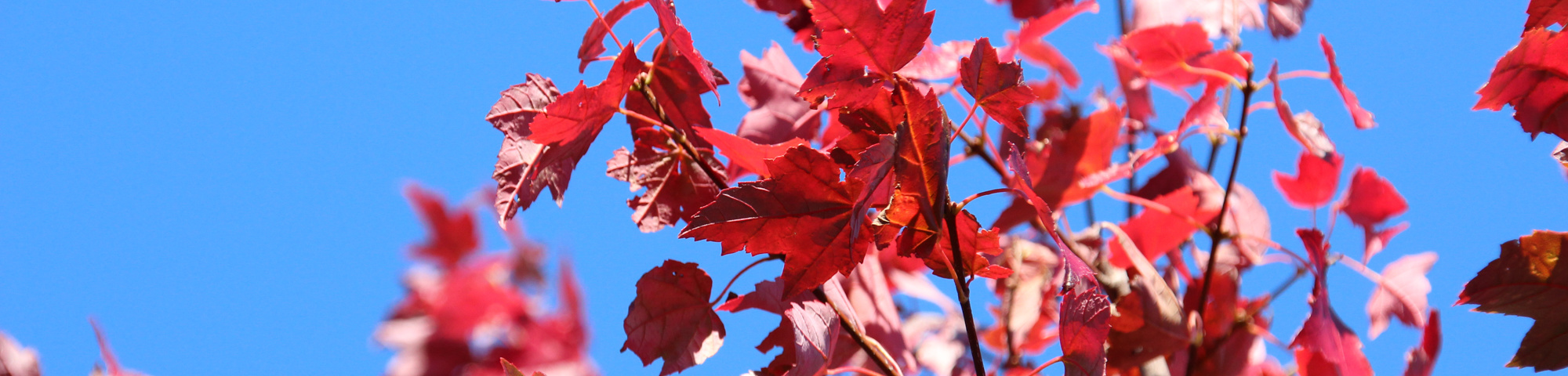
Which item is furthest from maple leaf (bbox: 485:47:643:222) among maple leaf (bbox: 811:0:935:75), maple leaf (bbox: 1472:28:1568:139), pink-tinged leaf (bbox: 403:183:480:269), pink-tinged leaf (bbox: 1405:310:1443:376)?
pink-tinged leaf (bbox: 403:183:480:269)

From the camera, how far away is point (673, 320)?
53 centimetres

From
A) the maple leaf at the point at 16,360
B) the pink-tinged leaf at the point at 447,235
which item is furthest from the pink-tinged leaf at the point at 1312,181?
the pink-tinged leaf at the point at 447,235

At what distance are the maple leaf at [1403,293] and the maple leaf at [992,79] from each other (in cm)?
55

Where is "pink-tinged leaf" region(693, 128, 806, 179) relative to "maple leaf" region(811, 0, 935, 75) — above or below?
above

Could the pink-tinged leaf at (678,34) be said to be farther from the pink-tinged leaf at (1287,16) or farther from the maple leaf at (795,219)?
the pink-tinged leaf at (1287,16)

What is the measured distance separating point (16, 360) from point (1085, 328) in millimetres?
695

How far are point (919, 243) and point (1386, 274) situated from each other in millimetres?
611

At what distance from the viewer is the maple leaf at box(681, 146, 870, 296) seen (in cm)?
39

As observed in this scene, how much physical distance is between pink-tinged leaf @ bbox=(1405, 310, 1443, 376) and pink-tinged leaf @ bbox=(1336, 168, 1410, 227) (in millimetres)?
139

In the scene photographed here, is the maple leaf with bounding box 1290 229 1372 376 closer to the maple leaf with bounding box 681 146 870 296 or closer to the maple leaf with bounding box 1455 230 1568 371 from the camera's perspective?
the maple leaf with bounding box 1455 230 1568 371

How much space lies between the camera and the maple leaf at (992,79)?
0.42m

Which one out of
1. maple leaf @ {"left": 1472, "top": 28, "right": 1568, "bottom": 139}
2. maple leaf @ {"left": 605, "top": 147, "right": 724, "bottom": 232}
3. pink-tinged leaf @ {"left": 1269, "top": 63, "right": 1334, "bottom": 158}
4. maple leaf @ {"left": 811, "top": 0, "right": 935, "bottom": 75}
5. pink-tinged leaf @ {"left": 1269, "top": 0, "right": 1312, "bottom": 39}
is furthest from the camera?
pink-tinged leaf @ {"left": 1269, "top": 0, "right": 1312, "bottom": 39}

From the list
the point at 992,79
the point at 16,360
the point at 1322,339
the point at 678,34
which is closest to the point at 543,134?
the point at 678,34

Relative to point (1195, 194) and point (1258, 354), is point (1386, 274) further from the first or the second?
point (1258, 354)
